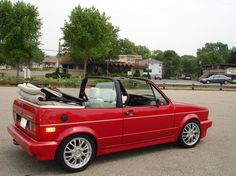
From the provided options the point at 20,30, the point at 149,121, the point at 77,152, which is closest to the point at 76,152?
the point at 77,152

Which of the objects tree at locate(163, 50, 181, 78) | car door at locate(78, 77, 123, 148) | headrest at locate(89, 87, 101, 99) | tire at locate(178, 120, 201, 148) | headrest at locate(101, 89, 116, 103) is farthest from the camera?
tree at locate(163, 50, 181, 78)

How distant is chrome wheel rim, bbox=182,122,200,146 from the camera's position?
5.98 meters

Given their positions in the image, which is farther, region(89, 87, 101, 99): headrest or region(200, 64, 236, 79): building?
region(200, 64, 236, 79): building

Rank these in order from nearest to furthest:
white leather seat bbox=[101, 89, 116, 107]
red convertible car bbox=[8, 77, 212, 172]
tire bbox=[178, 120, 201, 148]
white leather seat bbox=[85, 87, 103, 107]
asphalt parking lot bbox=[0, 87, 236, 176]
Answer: red convertible car bbox=[8, 77, 212, 172], asphalt parking lot bbox=[0, 87, 236, 176], white leather seat bbox=[85, 87, 103, 107], white leather seat bbox=[101, 89, 116, 107], tire bbox=[178, 120, 201, 148]

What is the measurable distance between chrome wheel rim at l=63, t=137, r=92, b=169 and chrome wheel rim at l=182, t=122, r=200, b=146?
2.38m

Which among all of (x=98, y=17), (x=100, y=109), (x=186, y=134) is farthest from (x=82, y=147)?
(x=98, y=17)

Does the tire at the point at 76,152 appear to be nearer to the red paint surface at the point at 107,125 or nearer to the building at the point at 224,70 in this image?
the red paint surface at the point at 107,125

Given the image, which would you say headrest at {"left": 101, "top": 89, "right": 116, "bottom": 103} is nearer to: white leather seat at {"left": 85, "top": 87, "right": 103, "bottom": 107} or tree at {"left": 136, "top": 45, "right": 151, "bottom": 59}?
white leather seat at {"left": 85, "top": 87, "right": 103, "bottom": 107}

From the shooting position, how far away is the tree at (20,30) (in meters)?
29.5

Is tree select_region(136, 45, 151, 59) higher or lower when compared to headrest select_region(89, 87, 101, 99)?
higher

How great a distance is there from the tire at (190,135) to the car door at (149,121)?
40cm

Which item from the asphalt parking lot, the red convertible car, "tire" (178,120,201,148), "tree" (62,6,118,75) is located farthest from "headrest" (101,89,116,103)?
"tree" (62,6,118,75)

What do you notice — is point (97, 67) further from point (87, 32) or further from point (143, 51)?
point (143, 51)

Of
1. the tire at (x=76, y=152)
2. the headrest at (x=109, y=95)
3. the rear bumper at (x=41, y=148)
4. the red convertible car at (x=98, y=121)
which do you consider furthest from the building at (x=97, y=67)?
the rear bumper at (x=41, y=148)
